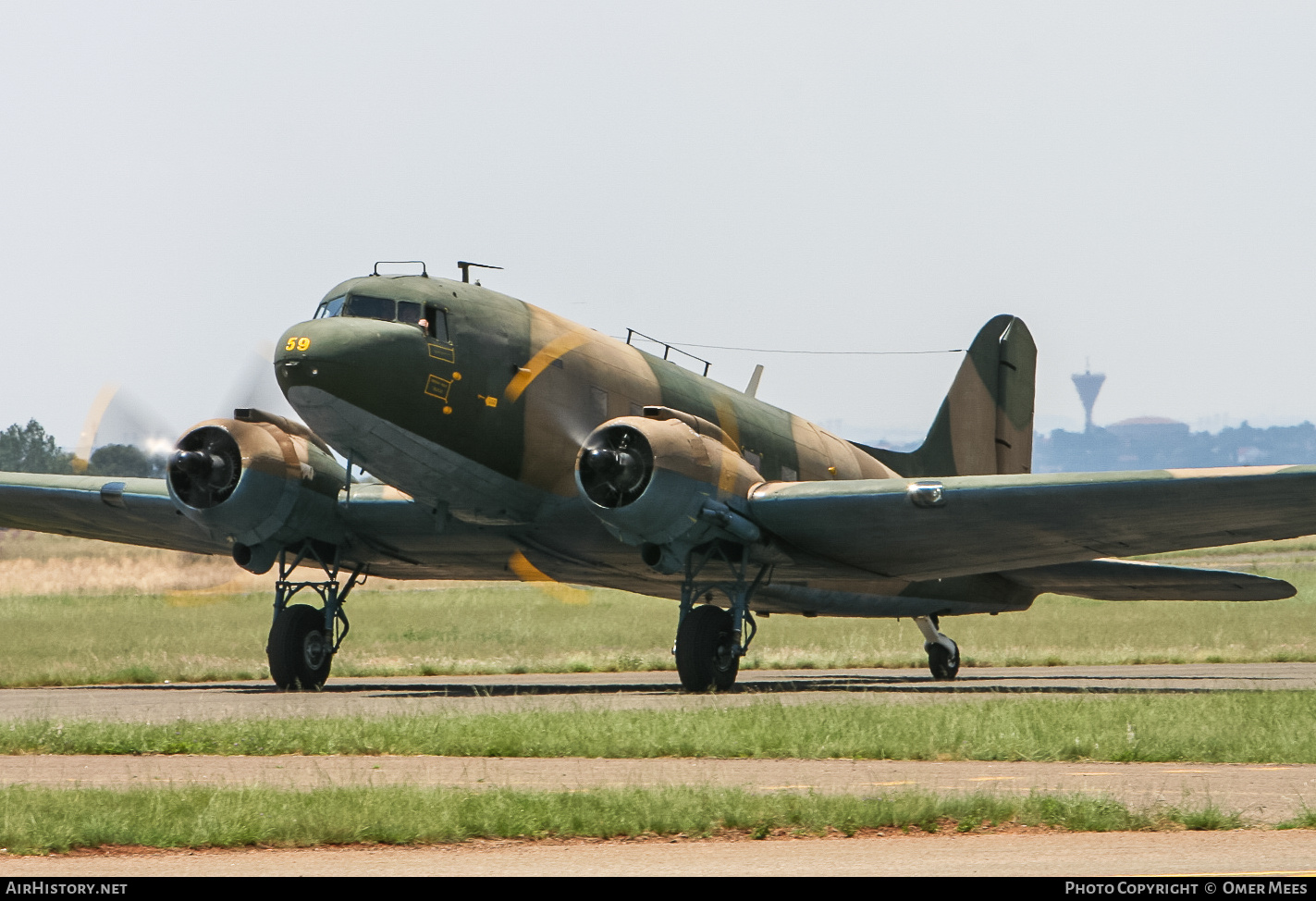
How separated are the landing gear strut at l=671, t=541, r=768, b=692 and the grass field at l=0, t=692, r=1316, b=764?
13.4ft

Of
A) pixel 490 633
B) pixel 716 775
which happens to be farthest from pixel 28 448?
pixel 716 775

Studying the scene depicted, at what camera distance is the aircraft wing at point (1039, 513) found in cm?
1966

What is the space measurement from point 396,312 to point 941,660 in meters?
14.3

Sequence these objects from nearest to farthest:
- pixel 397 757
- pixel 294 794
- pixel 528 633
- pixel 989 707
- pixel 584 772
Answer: pixel 294 794 < pixel 584 772 < pixel 397 757 < pixel 989 707 < pixel 528 633

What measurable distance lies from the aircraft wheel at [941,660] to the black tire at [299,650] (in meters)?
12.3

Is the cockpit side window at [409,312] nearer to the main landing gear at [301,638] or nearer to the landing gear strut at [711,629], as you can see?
the main landing gear at [301,638]

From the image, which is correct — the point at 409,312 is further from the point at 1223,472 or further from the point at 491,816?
the point at 491,816

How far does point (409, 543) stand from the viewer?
80.1 ft

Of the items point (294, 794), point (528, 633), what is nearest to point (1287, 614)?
point (528, 633)

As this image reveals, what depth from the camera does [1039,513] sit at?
69.1 feet

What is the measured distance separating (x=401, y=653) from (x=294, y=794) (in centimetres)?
2233

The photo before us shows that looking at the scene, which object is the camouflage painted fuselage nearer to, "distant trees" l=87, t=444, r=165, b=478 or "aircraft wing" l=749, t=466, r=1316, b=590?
"aircraft wing" l=749, t=466, r=1316, b=590

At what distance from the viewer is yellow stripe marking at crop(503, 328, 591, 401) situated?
21.2 metres
